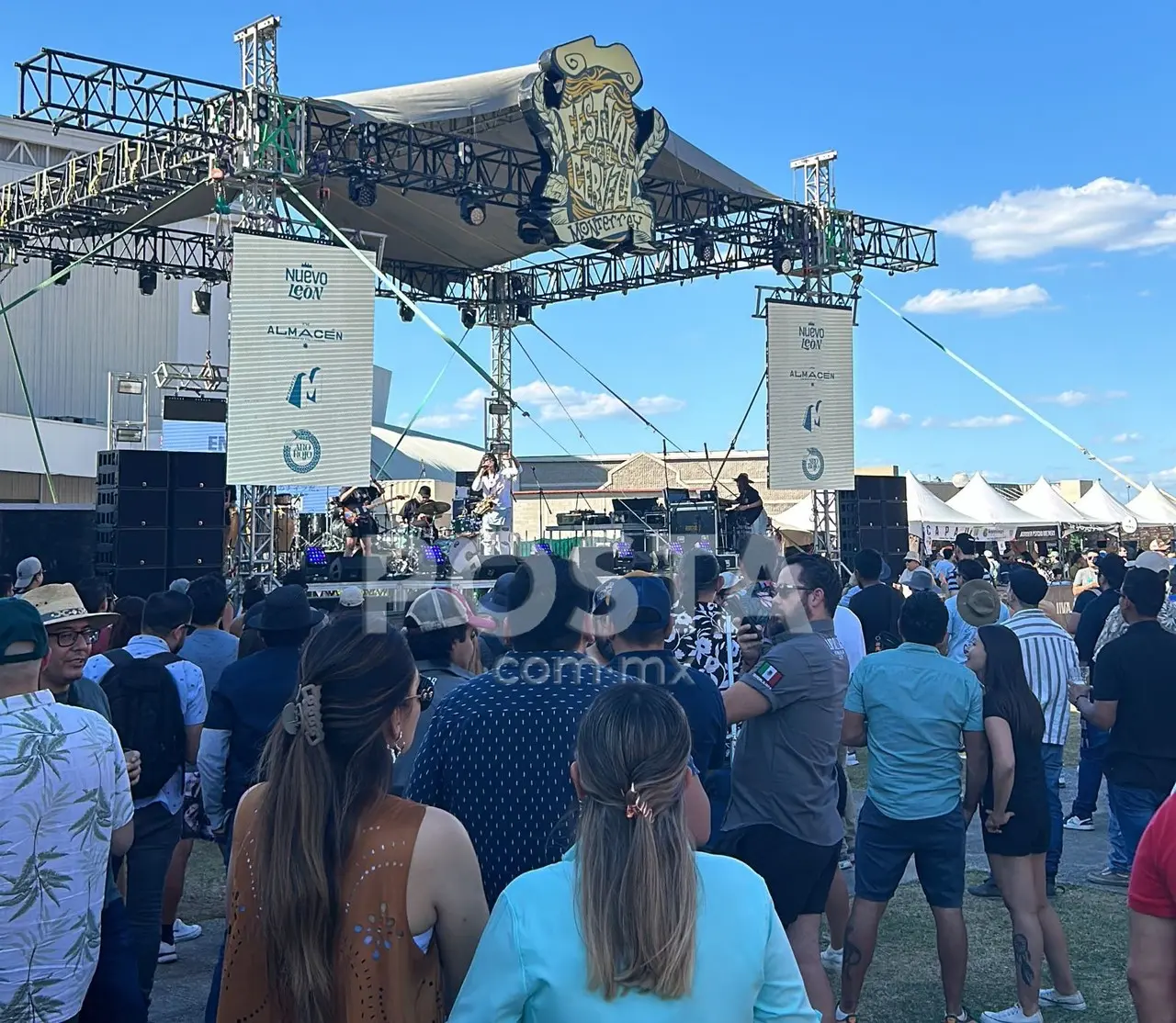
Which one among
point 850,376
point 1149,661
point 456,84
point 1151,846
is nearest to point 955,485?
point 850,376

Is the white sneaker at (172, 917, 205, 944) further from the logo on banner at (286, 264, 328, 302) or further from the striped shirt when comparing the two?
the logo on banner at (286, 264, 328, 302)

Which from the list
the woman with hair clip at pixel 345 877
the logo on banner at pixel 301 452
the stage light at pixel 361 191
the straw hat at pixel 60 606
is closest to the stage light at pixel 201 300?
the stage light at pixel 361 191

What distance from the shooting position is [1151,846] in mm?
1757

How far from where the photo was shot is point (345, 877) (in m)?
1.80

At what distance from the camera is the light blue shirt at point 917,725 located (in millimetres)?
3816

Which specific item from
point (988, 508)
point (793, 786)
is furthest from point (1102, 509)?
point (793, 786)

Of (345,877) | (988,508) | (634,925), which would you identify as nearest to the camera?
(634,925)

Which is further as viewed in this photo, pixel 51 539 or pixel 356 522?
pixel 356 522

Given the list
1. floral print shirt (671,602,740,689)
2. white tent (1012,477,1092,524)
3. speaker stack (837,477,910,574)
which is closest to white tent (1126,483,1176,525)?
white tent (1012,477,1092,524)

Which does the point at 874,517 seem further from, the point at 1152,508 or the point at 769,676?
the point at 1152,508

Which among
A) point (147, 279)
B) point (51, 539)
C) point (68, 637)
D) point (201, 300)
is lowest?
point (68, 637)

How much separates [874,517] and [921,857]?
12730 mm

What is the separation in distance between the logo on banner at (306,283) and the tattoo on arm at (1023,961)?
873 centimetres

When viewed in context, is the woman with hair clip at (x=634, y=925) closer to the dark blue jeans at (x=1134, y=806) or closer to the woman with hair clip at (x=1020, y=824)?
the woman with hair clip at (x=1020, y=824)
